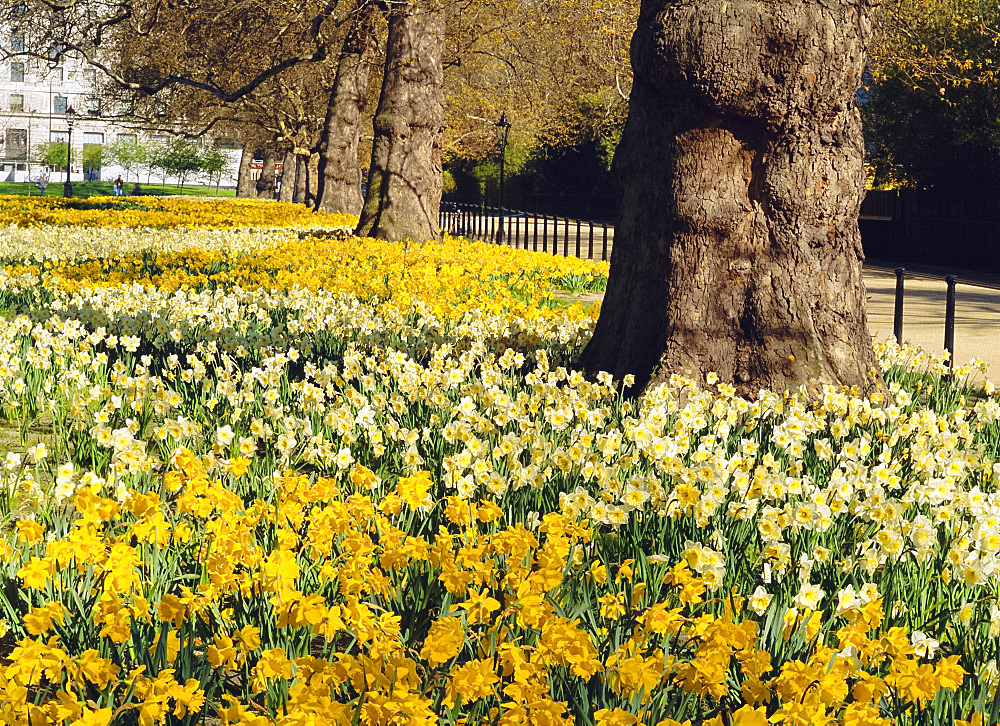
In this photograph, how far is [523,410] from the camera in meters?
4.79

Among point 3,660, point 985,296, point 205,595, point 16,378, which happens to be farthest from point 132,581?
point 985,296

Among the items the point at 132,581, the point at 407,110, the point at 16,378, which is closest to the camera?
the point at 132,581

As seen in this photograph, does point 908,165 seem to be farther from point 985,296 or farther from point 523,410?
point 523,410

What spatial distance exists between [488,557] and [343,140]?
2561 cm

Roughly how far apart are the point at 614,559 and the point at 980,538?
1.00m

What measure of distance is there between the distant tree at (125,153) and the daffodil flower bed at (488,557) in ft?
322

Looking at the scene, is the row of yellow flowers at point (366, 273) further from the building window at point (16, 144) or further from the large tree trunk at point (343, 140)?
the building window at point (16, 144)

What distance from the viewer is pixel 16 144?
104 meters

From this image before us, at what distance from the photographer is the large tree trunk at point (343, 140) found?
89.0ft

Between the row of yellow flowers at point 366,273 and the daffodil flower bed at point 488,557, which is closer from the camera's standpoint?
the daffodil flower bed at point 488,557

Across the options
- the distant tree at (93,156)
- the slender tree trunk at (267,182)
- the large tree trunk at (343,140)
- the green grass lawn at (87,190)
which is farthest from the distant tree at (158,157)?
the large tree trunk at (343,140)

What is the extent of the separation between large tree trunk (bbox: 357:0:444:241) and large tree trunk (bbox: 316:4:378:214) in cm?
722

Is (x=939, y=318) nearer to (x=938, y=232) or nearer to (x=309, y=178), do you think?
(x=938, y=232)

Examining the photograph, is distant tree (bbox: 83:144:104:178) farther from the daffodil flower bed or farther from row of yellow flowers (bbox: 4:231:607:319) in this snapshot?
the daffodil flower bed
